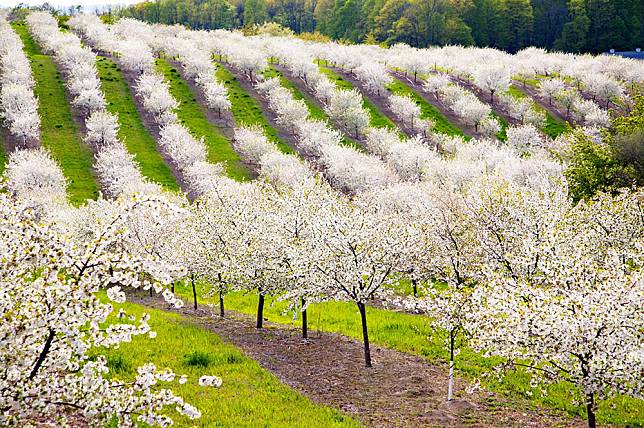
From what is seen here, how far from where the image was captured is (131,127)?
92.2 meters

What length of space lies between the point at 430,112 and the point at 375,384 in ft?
312

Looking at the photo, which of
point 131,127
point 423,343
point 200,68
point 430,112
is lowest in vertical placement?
point 423,343

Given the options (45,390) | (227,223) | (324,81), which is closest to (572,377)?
(45,390)

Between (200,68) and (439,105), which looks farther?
(200,68)

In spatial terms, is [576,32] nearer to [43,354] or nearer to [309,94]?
[309,94]

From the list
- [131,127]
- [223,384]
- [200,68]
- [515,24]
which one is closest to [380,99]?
[200,68]

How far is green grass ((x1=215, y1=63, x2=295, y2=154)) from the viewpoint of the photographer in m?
94.9

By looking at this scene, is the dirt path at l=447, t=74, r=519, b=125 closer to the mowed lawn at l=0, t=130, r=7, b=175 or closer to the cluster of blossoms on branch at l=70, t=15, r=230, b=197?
the cluster of blossoms on branch at l=70, t=15, r=230, b=197

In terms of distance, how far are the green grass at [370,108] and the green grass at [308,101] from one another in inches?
360

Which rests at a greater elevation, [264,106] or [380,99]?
[380,99]

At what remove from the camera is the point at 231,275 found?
2642cm

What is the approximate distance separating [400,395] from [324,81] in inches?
4014

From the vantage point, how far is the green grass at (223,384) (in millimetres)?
16125

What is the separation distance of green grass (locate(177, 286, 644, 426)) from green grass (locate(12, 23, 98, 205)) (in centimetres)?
4029
